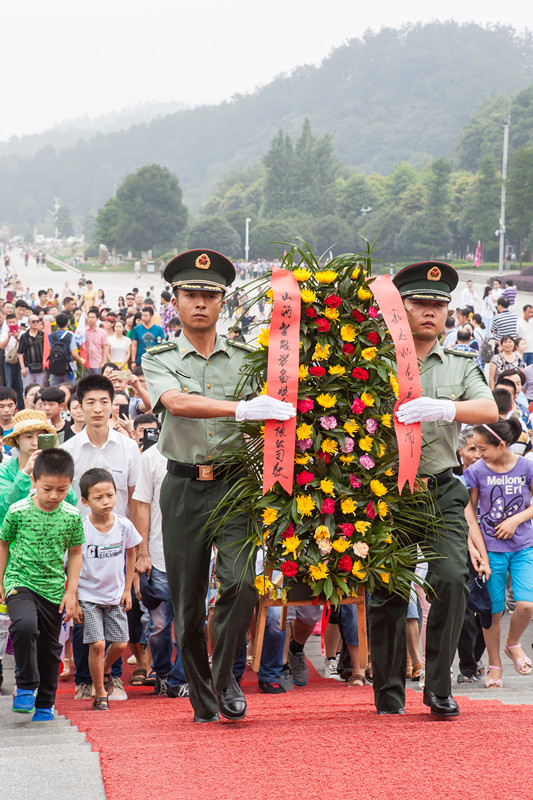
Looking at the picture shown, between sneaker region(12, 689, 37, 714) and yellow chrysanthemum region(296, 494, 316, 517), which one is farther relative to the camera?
sneaker region(12, 689, 37, 714)

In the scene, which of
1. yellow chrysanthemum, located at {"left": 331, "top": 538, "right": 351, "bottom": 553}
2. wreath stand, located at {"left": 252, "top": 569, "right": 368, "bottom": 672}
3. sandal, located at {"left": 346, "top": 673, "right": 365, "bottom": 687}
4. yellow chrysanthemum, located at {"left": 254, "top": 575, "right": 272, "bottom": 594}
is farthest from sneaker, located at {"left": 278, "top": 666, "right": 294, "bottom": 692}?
yellow chrysanthemum, located at {"left": 331, "top": 538, "right": 351, "bottom": 553}

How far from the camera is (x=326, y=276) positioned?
396 cm

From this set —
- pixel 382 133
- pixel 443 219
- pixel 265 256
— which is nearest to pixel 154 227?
pixel 265 256

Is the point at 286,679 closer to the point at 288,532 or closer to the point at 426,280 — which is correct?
the point at 288,532

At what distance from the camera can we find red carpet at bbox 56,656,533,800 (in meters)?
2.70

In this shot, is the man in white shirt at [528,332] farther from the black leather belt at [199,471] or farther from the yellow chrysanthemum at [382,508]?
the black leather belt at [199,471]

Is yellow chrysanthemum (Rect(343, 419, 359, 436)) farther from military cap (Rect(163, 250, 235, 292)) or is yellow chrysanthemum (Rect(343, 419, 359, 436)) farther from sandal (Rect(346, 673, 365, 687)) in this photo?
sandal (Rect(346, 673, 365, 687))

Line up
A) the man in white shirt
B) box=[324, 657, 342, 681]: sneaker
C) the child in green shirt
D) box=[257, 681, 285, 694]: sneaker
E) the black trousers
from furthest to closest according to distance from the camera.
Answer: the man in white shirt, box=[324, 657, 342, 681]: sneaker, box=[257, 681, 285, 694]: sneaker, the child in green shirt, the black trousers

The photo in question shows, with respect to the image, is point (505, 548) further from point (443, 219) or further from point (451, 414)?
point (443, 219)

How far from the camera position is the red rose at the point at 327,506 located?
3908 mm

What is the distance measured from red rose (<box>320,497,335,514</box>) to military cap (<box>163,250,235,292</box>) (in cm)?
103

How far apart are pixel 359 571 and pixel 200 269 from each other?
148 cm

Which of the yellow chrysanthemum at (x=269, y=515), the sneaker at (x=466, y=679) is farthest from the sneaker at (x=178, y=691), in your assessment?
the yellow chrysanthemum at (x=269, y=515)

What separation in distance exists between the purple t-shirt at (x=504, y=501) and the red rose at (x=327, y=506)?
189cm
